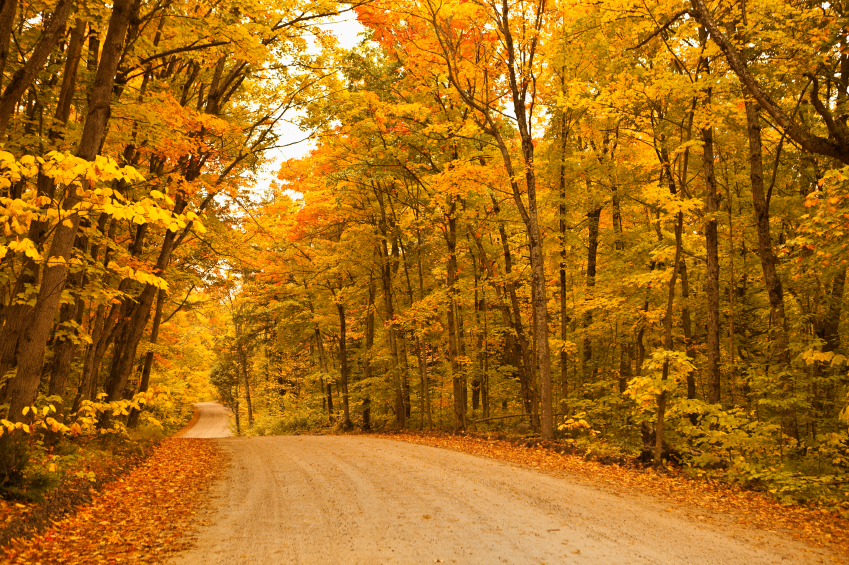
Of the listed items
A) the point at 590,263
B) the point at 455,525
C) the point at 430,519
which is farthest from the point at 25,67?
the point at 590,263

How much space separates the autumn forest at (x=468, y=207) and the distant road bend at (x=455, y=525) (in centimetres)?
211

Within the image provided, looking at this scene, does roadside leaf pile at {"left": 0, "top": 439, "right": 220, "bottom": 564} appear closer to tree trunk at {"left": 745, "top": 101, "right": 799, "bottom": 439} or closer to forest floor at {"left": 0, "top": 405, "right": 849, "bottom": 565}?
forest floor at {"left": 0, "top": 405, "right": 849, "bottom": 565}

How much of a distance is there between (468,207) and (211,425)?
3516cm

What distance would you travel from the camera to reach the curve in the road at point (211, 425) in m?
36.1

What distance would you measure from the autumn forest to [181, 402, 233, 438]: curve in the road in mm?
12857

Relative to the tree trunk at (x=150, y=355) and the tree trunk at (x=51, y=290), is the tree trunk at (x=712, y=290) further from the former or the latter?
the tree trunk at (x=150, y=355)

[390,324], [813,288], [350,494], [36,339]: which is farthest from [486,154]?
[36,339]

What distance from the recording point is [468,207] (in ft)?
55.4

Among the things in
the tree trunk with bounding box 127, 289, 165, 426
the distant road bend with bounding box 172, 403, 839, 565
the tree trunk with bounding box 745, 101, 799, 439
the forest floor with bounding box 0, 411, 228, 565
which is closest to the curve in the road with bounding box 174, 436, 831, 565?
the distant road bend with bounding box 172, 403, 839, 565

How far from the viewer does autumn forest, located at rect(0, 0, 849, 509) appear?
734 cm

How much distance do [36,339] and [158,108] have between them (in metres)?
4.67

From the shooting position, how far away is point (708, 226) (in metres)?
12.9

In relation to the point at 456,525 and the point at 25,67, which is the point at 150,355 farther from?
the point at 456,525

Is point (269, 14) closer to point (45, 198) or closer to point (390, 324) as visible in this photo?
point (45, 198)
